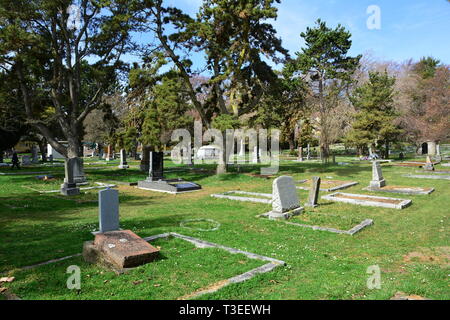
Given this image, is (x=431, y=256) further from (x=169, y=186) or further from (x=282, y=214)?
(x=169, y=186)

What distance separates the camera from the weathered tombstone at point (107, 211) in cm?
690

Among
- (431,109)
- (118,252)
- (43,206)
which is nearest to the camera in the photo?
(118,252)

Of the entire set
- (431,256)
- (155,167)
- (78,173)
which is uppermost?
(155,167)

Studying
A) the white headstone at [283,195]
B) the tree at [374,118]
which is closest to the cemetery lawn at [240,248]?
the white headstone at [283,195]

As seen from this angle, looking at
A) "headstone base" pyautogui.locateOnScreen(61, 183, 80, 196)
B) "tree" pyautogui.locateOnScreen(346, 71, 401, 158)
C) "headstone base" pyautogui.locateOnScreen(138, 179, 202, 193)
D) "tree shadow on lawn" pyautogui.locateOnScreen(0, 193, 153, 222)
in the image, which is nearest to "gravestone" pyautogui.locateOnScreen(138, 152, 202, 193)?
"headstone base" pyautogui.locateOnScreen(138, 179, 202, 193)

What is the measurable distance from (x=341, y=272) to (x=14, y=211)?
37.4 ft

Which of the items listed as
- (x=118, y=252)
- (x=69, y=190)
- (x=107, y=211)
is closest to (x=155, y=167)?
(x=69, y=190)

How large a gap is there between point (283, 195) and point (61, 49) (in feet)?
63.6

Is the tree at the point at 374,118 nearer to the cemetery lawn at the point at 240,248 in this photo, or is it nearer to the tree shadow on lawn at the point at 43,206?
the cemetery lawn at the point at 240,248

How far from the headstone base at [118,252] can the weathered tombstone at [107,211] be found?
1.85 feet

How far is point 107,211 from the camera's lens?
6992 millimetres

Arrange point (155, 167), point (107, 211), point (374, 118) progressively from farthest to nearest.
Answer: point (374, 118) < point (155, 167) < point (107, 211)
